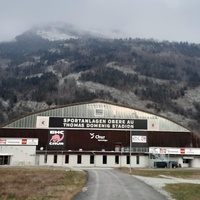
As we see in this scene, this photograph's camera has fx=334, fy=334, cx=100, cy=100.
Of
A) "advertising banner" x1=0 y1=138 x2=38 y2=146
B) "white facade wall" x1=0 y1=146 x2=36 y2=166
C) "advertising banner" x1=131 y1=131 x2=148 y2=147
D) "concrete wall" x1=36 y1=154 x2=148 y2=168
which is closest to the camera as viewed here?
"white facade wall" x1=0 y1=146 x2=36 y2=166

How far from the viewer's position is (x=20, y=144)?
89938 mm

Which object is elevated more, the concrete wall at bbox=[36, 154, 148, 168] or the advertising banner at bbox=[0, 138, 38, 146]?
the advertising banner at bbox=[0, 138, 38, 146]

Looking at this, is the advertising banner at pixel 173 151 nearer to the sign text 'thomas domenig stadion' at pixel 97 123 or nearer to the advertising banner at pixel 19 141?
the sign text 'thomas domenig stadion' at pixel 97 123

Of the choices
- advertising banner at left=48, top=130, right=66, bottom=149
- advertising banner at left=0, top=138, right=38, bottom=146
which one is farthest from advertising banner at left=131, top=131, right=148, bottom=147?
advertising banner at left=0, top=138, right=38, bottom=146

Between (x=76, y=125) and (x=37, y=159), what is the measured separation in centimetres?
1384

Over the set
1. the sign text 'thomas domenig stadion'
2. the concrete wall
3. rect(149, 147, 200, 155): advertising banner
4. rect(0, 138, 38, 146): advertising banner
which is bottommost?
the concrete wall

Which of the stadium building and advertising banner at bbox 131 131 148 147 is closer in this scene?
the stadium building

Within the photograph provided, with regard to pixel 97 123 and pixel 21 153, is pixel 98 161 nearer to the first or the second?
pixel 97 123

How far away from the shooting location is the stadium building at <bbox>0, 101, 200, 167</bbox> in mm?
89562

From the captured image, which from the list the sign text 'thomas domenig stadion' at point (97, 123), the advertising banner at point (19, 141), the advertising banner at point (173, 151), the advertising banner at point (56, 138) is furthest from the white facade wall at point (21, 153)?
the advertising banner at point (173, 151)

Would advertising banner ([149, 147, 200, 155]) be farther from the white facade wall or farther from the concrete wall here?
the white facade wall

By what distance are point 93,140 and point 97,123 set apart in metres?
4.82

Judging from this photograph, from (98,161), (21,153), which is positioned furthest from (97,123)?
(21,153)

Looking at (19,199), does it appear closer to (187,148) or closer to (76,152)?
(76,152)
